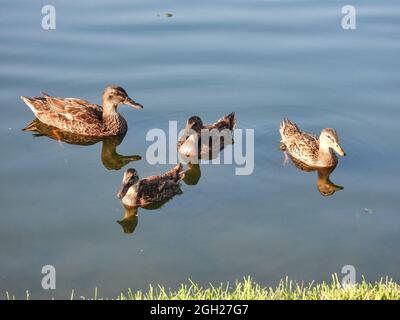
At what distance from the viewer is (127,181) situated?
415 inches

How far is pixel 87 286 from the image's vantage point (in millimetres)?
8391

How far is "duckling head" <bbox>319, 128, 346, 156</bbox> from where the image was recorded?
37.9ft

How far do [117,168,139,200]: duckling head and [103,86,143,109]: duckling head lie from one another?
8.11 ft

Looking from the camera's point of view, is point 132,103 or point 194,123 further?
point 132,103

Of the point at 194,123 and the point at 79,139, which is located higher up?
the point at 194,123

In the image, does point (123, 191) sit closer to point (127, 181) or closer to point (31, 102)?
point (127, 181)

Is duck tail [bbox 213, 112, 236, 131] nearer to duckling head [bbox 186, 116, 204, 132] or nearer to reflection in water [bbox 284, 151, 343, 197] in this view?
duckling head [bbox 186, 116, 204, 132]

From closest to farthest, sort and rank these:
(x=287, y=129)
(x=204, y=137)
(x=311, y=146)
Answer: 1. (x=311, y=146)
2. (x=287, y=129)
3. (x=204, y=137)

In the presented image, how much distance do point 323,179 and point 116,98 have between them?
3.89m

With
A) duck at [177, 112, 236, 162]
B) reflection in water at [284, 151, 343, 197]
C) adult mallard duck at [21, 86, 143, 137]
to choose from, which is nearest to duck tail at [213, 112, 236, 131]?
duck at [177, 112, 236, 162]

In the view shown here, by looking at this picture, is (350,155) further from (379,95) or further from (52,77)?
(52,77)

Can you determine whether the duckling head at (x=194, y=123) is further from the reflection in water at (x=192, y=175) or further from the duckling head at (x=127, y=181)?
the duckling head at (x=127, y=181)

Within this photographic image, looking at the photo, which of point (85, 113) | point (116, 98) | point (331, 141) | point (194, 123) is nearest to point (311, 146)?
point (331, 141)
